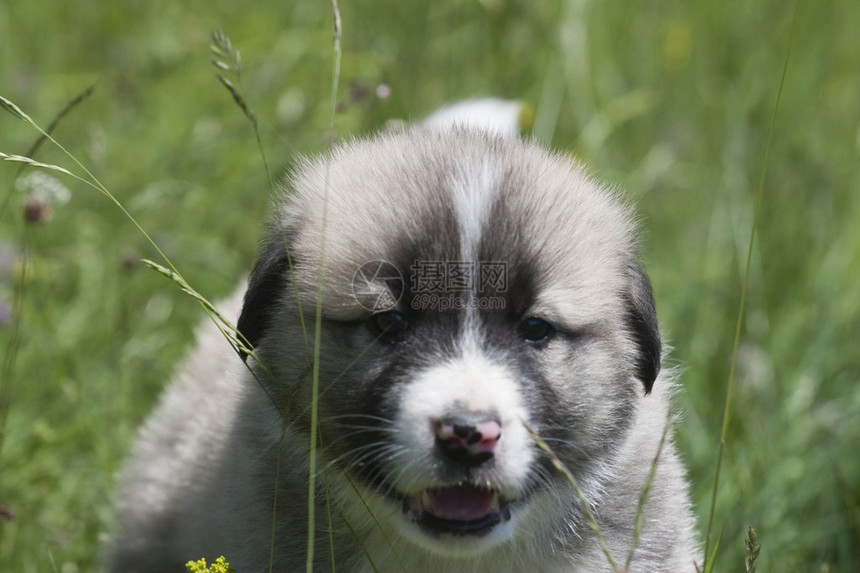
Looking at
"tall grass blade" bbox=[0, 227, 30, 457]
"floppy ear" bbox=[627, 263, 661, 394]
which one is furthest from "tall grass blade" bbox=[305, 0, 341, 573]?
"tall grass blade" bbox=[0, 227, 30, 457]

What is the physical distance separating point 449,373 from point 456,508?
37cm

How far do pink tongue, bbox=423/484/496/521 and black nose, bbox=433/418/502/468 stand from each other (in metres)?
0.21

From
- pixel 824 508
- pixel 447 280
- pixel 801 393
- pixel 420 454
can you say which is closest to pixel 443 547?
pixel 420 454

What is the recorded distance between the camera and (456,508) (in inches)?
97.7

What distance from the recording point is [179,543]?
343cm

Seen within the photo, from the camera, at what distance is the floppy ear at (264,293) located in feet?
8.96

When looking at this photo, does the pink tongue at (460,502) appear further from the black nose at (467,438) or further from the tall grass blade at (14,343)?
the tall grass blade at (14,343)

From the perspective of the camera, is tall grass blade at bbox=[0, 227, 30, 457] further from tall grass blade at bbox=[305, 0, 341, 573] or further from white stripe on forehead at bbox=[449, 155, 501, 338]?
white stripe on forehead at bbox=[449, 155, 501, 338]

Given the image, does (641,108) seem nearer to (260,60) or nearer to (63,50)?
(260,60)

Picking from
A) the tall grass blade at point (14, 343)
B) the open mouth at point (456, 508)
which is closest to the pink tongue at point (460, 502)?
the open mouth at point (456, 508)

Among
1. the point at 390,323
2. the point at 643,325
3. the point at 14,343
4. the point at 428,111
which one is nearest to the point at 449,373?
the point at 390,323

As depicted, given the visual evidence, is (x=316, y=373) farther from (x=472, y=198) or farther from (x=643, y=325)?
(x=643, y=325)

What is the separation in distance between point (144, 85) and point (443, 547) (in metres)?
4.30

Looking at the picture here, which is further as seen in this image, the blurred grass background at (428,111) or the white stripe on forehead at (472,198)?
the blurred grass background at (428,111)
